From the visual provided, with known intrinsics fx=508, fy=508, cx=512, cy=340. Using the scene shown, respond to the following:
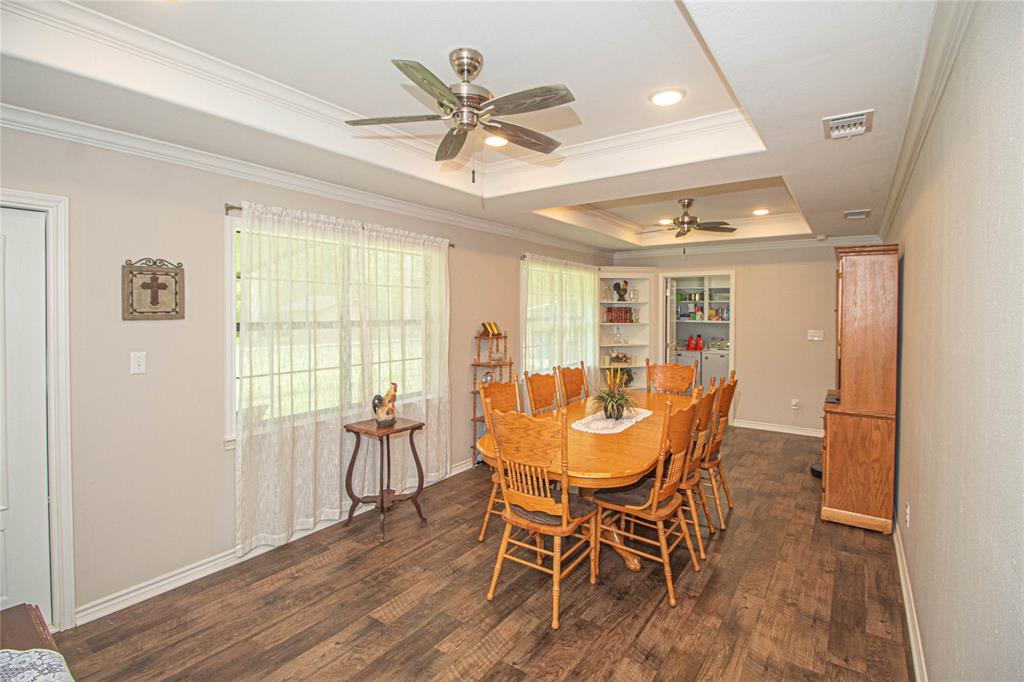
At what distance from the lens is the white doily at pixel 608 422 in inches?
134

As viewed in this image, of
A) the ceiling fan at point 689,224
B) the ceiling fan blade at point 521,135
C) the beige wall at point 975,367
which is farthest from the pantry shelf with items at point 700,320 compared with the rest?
the ceiling fan blade at point 521,135

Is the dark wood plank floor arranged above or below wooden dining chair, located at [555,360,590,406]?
below

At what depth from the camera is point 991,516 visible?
1.15 metres

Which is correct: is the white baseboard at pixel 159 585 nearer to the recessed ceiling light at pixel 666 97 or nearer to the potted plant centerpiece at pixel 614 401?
the potted plant centerpiece at pixel 614 401

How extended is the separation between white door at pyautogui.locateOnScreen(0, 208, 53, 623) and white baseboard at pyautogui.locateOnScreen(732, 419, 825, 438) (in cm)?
702

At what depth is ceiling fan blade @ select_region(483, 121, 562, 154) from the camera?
225 centimetres

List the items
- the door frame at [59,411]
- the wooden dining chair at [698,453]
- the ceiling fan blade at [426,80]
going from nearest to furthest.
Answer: the ceiling fan blade at [426,80] → the door frame at [59,411] → the wooden dining chair at [698,453]

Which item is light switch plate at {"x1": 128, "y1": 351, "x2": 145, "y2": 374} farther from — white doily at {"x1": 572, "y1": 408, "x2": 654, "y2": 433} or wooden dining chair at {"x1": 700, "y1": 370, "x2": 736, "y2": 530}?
wooden dining chair at {"x1": 700, "y1": 370, "x2": 736, "y2": 530}

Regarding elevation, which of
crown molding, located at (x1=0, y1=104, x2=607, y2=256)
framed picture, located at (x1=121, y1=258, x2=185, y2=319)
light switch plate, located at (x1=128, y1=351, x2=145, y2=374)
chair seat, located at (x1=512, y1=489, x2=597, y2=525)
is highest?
crown molding, located at (x1=0, y1=104, x2=607, y2=256)

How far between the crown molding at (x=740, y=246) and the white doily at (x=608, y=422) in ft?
12.6

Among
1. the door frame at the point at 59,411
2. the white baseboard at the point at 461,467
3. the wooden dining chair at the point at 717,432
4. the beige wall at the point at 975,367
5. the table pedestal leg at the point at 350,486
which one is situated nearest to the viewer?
the beige wall at the point at 975,367

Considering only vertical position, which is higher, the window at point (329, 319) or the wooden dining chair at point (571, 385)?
the window at point (329, 319)

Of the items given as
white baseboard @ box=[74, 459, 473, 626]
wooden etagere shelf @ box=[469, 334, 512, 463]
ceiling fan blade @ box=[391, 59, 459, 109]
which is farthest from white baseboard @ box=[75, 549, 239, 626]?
ceiling fan blade @ box=[391, 59, 459, 109]

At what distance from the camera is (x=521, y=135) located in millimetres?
→ 2344
